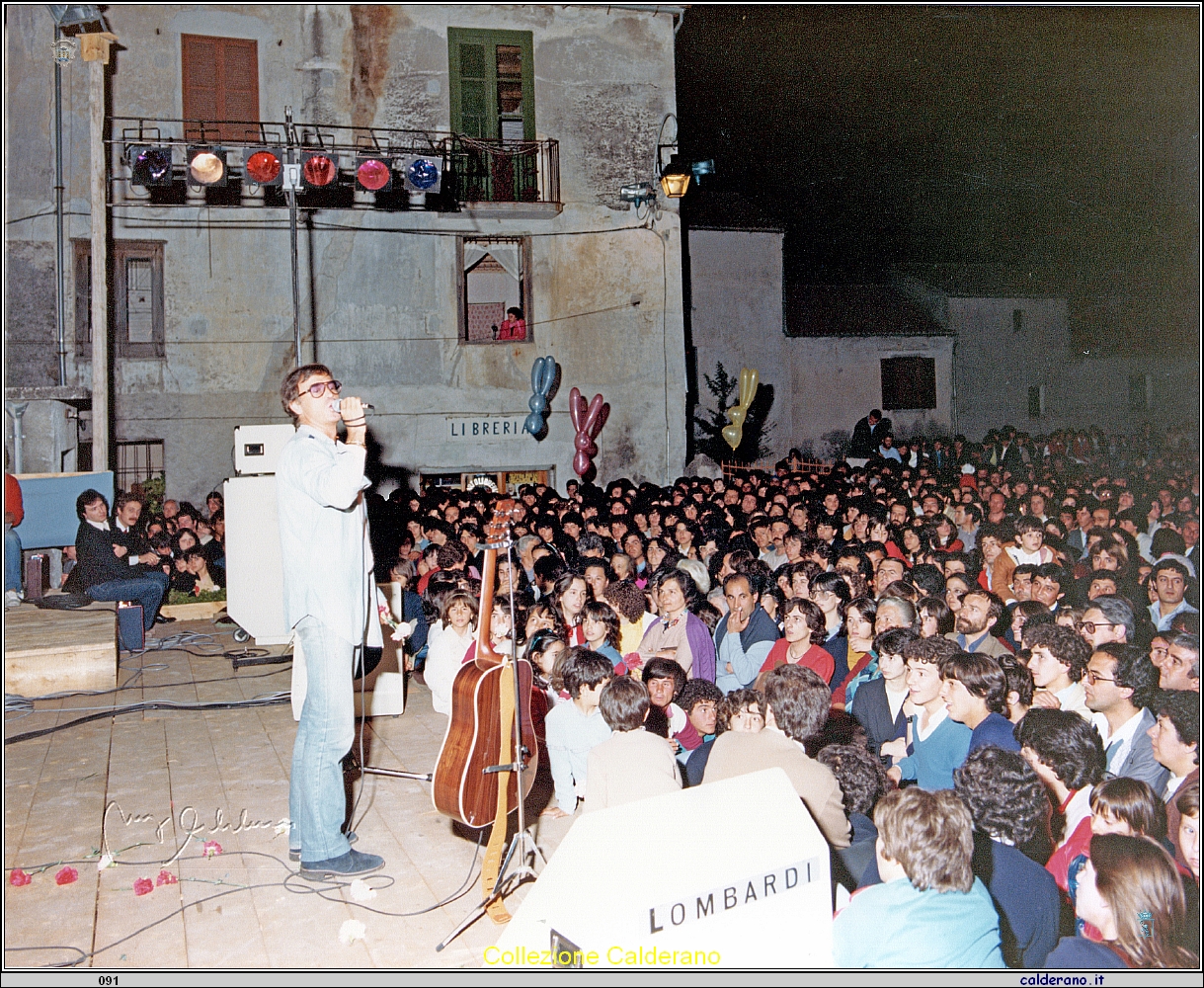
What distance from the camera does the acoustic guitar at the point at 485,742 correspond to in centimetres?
385

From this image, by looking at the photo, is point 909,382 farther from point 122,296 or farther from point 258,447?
point 258,447

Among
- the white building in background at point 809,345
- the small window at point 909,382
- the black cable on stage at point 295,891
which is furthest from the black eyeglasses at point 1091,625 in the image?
the small window at point 909,382

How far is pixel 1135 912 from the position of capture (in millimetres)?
2842

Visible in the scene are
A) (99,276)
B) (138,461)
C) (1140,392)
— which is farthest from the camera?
(1140,392)

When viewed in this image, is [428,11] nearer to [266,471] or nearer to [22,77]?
[22,77]

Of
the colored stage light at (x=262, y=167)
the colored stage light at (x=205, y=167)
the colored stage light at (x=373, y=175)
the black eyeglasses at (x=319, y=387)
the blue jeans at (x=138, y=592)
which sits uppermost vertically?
the colored stage light at (x=373, y=175)

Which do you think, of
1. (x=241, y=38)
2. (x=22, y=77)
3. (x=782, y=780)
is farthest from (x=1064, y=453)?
(x=22, y=77)

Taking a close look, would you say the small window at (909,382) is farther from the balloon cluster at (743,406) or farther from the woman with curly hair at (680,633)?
the woman with curly hair at (680,633)

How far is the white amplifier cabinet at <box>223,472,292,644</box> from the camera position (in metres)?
8.95

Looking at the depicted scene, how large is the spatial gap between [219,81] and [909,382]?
2099cm

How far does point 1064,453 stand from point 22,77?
1668 cm

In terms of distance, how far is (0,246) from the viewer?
519cm

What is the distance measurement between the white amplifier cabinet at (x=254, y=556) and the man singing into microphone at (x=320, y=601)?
4.92m

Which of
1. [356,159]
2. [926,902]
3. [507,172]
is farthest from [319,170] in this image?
[926,902]
